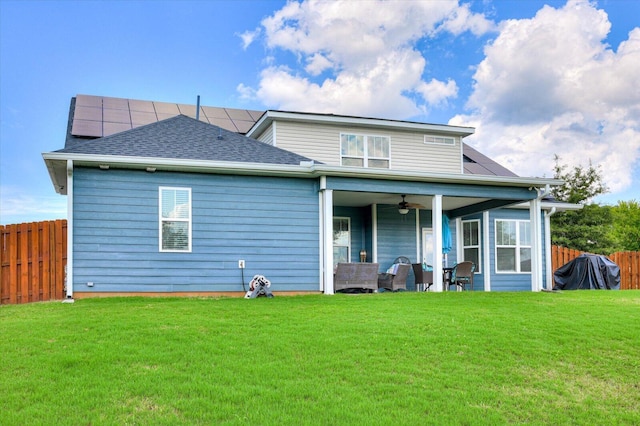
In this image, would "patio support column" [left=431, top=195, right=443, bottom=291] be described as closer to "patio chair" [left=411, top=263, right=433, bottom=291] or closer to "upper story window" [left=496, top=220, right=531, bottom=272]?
"patio chair" [left=411, top=263, right=433, bottom=291]

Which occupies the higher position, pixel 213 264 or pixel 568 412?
pixel 213 264

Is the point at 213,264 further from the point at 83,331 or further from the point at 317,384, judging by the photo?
the point at 317,384

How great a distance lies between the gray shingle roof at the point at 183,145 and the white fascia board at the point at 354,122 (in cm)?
193

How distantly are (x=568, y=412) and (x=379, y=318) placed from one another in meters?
3.33

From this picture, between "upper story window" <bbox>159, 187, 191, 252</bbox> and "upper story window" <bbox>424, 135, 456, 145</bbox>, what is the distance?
7.60m

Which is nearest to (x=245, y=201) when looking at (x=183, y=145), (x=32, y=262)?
(x=183, y=145)

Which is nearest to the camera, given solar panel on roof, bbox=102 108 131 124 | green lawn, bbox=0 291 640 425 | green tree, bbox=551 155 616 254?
green lawn, bbox=0 291 640 425

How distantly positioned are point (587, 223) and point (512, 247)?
13.8 m

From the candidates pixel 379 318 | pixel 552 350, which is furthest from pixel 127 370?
pixel 552 350

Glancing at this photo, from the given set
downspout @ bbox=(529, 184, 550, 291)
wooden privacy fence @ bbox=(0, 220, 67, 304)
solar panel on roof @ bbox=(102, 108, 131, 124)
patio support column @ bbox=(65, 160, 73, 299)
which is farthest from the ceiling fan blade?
solar panel on roof @ bbox=(102, 108, 131, 124)

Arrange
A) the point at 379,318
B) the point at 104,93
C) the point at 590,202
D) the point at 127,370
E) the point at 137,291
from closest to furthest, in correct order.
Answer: the point at 127,370 < the point at 379,318 < the point at 137,291 < the point at 104,93 < the point at 590,202

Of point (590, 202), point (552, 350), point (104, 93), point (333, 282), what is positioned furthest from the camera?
point (590, 202)

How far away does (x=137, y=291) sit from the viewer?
35.6 feet

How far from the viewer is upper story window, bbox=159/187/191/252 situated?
439 inches
